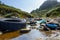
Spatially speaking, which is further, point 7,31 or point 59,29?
point 59,29

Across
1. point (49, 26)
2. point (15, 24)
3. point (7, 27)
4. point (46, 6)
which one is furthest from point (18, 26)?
point (46, 6)

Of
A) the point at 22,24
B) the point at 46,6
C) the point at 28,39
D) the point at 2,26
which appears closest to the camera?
the point at 28,39

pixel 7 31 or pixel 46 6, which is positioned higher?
pixel 46 6

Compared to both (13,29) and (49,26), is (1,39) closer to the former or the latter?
(13,29)

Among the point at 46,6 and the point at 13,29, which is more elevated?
the point at 46,6

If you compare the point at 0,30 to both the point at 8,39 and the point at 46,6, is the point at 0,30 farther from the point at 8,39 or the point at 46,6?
the point at 46,6

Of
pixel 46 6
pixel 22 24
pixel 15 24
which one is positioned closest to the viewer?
pixel 15 24

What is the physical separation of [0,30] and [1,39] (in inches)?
239

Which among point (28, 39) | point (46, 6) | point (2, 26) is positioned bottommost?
point (28, 39)

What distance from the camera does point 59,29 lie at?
2856cm

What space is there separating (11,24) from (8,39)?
671 centimetres

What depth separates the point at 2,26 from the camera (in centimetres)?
2531

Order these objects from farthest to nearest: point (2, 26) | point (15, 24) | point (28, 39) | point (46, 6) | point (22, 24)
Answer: point (46, 6) → point (22, 24) → point (15, 24) → point (2, 26) → point (28, 39)

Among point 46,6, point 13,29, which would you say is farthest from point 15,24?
point 46,6
